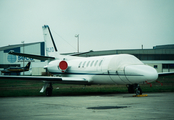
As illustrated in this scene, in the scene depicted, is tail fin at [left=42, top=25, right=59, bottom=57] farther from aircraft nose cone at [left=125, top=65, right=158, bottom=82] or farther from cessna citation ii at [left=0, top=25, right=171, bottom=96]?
aircraft nose cone at [left=125, top=65, right=158, bottom=82]

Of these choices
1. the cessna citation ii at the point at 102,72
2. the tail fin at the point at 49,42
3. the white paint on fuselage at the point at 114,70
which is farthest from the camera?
the tail fin at the point at 49,42

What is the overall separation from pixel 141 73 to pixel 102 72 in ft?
10.5

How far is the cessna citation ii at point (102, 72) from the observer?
1371 cm

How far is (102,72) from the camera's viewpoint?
52.3 feet

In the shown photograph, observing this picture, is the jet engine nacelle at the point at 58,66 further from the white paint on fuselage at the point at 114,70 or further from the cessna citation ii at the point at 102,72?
the white paint on fuselage at the point at 114,70

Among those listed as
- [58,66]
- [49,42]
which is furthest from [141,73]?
[49,42]

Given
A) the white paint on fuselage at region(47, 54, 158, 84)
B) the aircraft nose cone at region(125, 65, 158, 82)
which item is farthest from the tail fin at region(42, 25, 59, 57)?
the aircraft nose cone at region(125, 65, 158, 82)

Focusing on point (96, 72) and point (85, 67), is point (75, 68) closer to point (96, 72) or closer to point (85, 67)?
point (85, 67)

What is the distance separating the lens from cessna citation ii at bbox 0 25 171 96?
45.0ft

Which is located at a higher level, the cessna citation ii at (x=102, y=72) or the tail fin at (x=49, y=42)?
the tail fin at (x=49, y=42)

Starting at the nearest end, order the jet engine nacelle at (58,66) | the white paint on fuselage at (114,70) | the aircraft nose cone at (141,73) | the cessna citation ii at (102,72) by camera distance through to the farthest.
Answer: the aircraft nose cone at (141,73) → the white paint on fuselage at (114,70) → the cessna citation ii at (102,72) → the jet engine nacelle at (58,66)

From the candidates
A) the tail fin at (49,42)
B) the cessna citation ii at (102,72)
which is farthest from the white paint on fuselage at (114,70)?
the tail fin at (49,42)

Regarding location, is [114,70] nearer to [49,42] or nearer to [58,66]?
[58,66]

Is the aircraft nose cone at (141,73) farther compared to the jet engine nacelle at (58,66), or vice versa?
the jet engine nacelle at (58,66)
